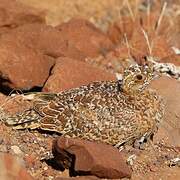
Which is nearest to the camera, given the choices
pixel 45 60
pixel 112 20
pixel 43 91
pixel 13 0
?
pixel 43 91

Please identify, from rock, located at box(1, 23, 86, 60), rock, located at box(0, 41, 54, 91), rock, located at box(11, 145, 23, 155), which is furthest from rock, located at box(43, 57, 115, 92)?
rock, located at box(11, 145, 23, 155)

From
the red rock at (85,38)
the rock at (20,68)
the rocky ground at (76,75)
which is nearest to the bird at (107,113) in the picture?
the rocky ground at (76,75)

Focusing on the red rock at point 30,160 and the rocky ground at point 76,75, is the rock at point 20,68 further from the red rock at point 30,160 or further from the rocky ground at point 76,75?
the red rock at point 30,160

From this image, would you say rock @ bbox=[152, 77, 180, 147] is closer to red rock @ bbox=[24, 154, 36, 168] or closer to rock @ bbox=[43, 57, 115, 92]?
rock @ bbox=[43, 57, 115, 92]

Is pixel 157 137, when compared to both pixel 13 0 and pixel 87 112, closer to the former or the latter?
pixel 87 112

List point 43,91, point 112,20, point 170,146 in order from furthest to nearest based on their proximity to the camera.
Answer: point 112,20 → point 43,91 → point 170,146

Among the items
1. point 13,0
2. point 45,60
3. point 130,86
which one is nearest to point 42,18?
point 13,0

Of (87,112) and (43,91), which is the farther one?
(43,91)
